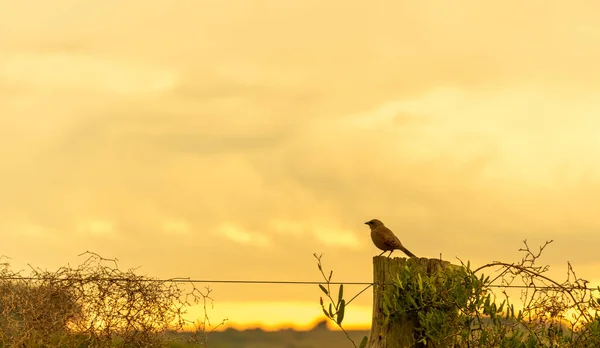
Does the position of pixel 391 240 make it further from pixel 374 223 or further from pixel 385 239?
pixel 374 223

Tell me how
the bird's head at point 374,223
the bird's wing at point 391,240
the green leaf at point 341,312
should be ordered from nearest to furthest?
the green leaf at point 341,312 → the bird's wing at point 391,240 → the bird's head at point 374,223

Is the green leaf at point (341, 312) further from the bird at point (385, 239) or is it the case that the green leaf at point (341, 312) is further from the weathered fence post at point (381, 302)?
the bird at point (385, 239)

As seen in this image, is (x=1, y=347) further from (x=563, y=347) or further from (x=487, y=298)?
(x=563, y=347)

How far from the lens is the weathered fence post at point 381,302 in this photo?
5910 mm

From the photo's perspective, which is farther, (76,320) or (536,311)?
(76,320)

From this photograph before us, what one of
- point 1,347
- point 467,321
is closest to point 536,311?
point 467,321

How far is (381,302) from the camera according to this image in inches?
236

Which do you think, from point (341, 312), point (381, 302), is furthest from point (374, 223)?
point (341, 312)

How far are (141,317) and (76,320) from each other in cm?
58

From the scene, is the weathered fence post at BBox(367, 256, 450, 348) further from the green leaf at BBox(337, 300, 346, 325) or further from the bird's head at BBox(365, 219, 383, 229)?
the bird's head at BBox(365, 219, 383, 229)

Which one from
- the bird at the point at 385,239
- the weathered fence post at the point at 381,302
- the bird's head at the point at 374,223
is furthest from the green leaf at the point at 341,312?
the bird's head at the point at 374,223

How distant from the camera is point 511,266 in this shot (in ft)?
20.9

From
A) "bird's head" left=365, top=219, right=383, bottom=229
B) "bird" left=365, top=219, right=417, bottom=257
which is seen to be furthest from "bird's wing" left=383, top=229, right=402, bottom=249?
"bird's head" left=365, top=219, right=383, bottom=229

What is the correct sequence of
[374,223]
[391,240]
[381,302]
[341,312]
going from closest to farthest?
[341,312]
[381,302]
[391,240]
[374,223]
